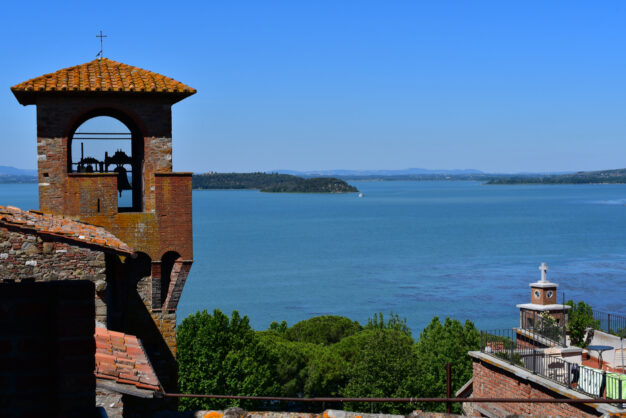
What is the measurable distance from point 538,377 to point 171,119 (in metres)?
9.97

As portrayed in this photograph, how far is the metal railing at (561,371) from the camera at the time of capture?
574 inches

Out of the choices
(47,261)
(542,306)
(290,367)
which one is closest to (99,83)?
(47,261)

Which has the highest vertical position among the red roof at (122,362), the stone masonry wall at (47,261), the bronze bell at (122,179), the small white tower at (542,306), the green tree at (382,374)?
the bronze bell at (122,179)

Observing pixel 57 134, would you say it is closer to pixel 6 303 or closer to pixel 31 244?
pixel 31 244

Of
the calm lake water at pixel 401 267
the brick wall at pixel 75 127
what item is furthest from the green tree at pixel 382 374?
the calm lake water at pixel 401 267

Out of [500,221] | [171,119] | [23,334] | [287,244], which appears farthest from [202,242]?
[23,334]

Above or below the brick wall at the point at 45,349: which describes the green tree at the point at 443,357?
below

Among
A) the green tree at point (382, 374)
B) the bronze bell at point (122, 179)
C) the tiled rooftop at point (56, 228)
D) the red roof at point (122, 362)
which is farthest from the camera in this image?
the green tree at point (382, 374)

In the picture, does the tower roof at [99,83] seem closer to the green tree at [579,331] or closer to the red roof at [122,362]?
the red roof at [122,362]

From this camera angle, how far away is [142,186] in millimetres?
16812

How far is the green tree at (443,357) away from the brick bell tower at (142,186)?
57.1 ft

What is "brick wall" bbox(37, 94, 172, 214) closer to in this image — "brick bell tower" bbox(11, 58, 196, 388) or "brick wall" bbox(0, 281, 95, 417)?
"brick bell tower" bbox(11, 58, 196, 388)

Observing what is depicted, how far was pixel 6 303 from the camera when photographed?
11.6ft

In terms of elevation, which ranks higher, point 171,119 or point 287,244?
point 171,119
